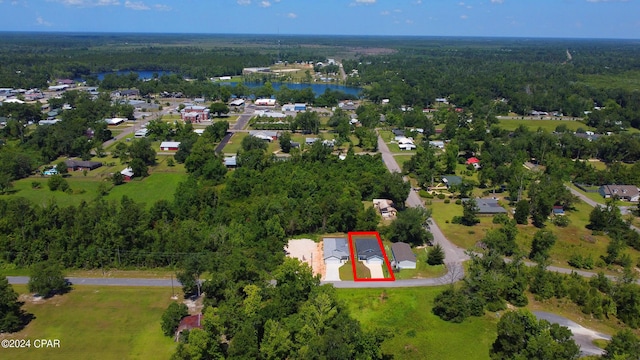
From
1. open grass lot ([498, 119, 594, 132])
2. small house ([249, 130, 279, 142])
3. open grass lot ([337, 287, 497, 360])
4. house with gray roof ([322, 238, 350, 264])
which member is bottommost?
open grass lot ([337, 287, 497, 360])

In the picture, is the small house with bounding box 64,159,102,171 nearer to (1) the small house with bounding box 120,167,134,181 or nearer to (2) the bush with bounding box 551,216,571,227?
(1) the small house with bounding box 120,167,134,181

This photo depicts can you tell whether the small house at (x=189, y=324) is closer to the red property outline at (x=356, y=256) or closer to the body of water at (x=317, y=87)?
the red property outline at (x=356, y=256)

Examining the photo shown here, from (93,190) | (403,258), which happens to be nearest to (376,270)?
(403,258)

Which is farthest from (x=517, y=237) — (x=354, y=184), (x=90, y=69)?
(x=90, y=69)

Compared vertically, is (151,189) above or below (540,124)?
below

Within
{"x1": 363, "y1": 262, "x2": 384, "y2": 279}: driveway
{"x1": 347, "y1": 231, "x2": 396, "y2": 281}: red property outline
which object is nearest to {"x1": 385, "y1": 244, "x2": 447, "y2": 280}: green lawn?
{"x1": 347, "y1": 231, "x2": 396, "y2": 281}: red property outline

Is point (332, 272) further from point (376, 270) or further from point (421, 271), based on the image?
point (421, 271)

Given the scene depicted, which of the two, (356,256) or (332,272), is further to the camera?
(356,256)
